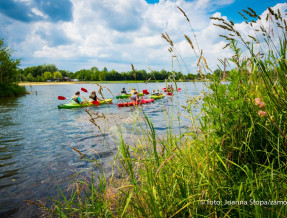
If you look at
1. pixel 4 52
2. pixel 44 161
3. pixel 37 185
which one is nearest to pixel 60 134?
pixel 44 161

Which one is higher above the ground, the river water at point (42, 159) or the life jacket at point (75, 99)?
the life jacket at point (75, 99)

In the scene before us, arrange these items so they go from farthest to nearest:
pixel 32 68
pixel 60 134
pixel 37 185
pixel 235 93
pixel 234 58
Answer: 1. pixel 32 68
2. pixel 60 134
3. pixel 37 185
4. pixel 234 58
5. pixel 235 93

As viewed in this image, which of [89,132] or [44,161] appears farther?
[89,132]

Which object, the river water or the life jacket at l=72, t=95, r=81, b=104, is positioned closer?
the river water

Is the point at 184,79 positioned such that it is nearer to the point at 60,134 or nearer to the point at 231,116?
the point at 231,116

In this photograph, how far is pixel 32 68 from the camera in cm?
12225

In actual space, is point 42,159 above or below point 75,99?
below

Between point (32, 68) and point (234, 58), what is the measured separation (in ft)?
479

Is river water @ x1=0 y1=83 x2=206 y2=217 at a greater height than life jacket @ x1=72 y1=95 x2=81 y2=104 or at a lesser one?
lesser

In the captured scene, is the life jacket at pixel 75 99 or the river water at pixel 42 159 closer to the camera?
the river water at pixel 42 159

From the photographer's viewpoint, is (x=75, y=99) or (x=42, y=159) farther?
(x=75, y=99)

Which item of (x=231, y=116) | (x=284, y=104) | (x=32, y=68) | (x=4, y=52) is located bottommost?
(x=231, y=116)

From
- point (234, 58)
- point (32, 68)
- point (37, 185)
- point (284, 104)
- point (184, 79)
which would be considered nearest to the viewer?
point (284, 104)

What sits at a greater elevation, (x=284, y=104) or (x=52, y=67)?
(x=52, y=67)
